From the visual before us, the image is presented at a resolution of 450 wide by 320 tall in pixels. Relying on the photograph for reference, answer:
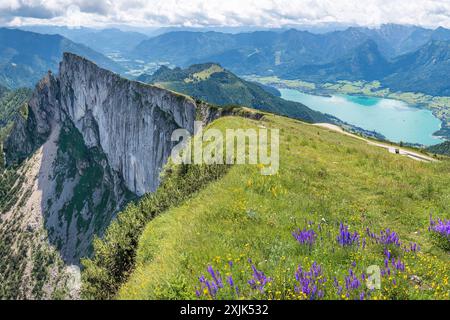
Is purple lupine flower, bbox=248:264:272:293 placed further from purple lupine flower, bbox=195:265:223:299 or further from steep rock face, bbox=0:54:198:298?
steep rock face, bbox=0:54:198:298

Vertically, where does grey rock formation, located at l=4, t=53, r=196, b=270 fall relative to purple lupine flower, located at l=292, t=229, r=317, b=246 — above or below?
below

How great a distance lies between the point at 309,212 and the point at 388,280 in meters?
5.10

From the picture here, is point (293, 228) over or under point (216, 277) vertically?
under

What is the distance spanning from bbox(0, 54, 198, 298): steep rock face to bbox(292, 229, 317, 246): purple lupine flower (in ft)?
302

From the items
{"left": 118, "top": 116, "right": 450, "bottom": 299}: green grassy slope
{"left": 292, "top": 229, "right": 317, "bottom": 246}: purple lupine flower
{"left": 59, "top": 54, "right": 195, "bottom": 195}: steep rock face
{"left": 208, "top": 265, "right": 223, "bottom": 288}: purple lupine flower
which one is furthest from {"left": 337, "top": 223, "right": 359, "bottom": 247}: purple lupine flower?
{"left": 59, "top": 54, "right": 195, "bottom": 195}: steep rock face

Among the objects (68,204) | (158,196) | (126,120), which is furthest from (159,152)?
(158,196)

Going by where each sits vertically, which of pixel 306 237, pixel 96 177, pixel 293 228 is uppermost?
pixel 306 237

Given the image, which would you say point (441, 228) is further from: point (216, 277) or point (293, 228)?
point (216, 277)

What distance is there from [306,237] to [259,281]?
2.79m

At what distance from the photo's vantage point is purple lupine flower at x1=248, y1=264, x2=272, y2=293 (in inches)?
339

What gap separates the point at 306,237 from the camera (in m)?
11.0

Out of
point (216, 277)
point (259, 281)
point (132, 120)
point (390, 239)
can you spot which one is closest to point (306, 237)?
point (390, 239)

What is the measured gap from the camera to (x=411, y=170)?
20.6m
